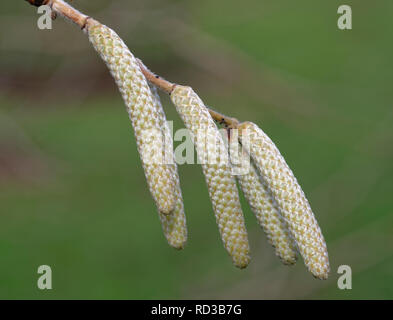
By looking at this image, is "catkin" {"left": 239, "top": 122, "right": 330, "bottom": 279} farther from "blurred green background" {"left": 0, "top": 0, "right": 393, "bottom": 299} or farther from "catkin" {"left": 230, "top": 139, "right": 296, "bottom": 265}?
"blurred green background" {"left": 0, "top": 0, "right": 393, "bottom": 299}

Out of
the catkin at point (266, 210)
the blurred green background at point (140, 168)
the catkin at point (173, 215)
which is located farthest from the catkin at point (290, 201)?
the blurred green background at point (140, 168)

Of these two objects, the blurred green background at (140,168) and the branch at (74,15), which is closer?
the branch at (74,15)

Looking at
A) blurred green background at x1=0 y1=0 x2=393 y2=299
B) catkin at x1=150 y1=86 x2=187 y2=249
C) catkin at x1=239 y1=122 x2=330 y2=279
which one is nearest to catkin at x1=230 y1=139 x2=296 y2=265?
catkin at x1=239 y1=122 x2=330 y2=279

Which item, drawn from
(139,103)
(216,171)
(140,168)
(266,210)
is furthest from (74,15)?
(140,168)

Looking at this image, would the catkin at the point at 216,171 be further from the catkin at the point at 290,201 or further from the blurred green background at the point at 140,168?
the blurred green background at the point at 140,168

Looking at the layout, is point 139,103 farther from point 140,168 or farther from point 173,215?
point 140,168

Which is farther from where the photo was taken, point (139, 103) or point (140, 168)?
point (140, 168)

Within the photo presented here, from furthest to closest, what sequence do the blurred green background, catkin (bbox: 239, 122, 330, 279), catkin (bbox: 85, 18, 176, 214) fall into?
the blurred green background, catkin (bbox: 239, 122, 330, 279), catkin (bbox: 85, 18, 176, 214)
